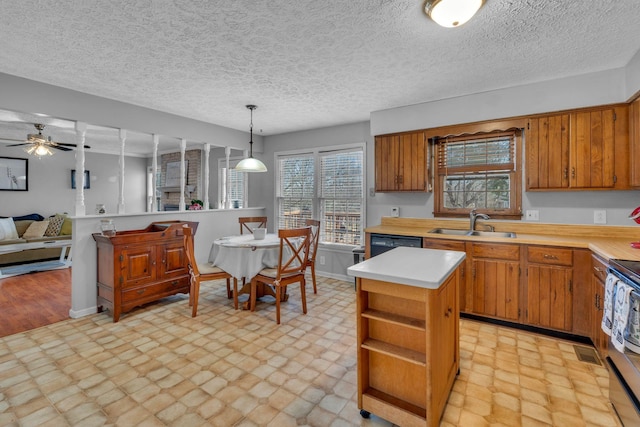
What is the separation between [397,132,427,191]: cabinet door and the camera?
3.76 meters

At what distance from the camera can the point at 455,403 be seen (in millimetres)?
1897

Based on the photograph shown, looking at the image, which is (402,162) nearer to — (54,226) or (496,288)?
(496,288)

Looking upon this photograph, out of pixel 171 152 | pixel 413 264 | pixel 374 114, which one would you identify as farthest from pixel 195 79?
pixel 171 152

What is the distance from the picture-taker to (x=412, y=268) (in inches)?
68.1

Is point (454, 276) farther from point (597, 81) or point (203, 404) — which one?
point (597, 81)

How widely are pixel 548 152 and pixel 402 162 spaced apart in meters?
1.51

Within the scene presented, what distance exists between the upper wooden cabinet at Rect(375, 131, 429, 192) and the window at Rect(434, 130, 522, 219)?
26 centimetres

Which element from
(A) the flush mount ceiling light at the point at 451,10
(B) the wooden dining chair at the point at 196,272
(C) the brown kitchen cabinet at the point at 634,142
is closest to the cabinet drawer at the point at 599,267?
(C) the brown kitchen cabinet at the point at 634,142

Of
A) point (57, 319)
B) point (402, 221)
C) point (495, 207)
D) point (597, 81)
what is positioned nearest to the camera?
point (597, 81)

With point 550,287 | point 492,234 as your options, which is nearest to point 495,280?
point 550,287

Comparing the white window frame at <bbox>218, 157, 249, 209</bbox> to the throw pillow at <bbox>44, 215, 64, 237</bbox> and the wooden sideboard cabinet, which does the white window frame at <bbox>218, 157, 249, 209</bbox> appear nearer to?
the wooden sideboard cabinet

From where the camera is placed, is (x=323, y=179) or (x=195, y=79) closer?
(x=195, y=79)

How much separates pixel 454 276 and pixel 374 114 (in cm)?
274

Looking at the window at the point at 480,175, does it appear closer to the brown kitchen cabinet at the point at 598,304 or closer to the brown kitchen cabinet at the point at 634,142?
the brown kitchen cabinet at the point at 634,142
